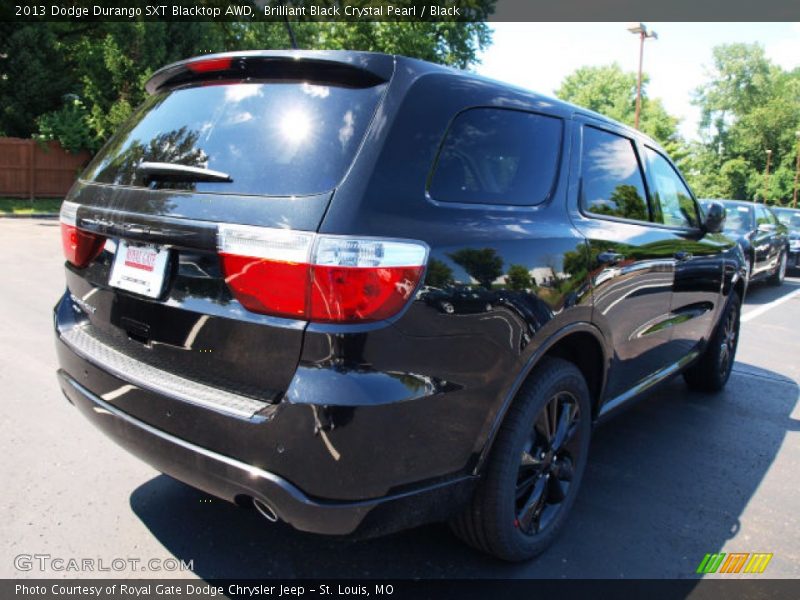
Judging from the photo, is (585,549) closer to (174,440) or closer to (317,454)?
(317,454)

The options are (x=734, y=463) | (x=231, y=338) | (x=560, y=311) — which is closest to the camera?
(x=231, y=338)

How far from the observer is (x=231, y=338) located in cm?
194

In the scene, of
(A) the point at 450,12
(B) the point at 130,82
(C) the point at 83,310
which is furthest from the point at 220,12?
A: (C) the point at 83,310

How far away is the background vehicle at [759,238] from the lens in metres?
10.5

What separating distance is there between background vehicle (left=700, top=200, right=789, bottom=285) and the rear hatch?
380 inches

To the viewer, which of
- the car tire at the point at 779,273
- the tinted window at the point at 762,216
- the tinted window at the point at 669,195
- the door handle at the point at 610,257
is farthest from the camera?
the car tire at the point at 779,273

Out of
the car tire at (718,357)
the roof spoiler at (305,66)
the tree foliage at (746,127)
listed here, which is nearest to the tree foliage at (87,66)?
the car tire at (718,357)

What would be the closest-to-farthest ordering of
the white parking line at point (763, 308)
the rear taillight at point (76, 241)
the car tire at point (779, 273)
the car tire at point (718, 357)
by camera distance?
the rear taillight at point (76, 241) < the car tire at point (718, 357) < the white parking line at point (763, 308) < the car tire at point (779, 273)

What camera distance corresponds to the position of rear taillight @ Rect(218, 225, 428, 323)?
5.88 ft

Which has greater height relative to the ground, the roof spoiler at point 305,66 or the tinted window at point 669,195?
the roof spoiler at point 305,66

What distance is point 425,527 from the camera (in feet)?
9.21

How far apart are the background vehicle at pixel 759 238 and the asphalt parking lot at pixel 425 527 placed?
22.2ft

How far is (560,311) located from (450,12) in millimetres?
29208

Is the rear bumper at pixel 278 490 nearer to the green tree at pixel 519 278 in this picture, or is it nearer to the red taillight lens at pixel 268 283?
the red taillight lens at pixel 268 283
